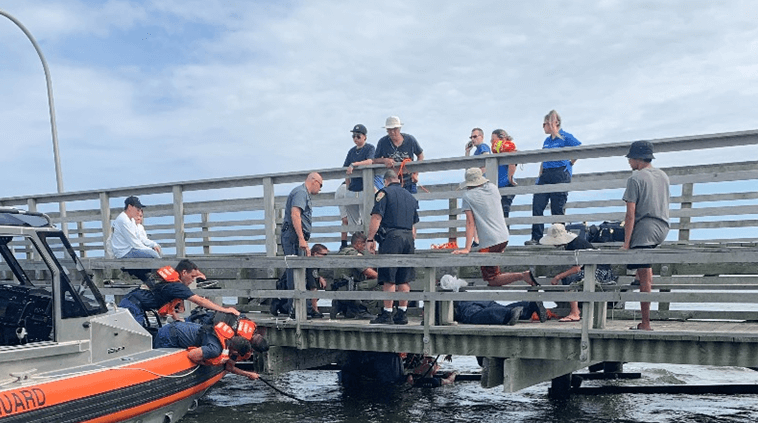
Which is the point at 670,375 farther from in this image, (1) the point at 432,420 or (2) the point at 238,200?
(2) the point at 238,200

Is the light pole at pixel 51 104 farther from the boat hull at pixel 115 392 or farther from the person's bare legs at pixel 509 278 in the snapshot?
the person's bare legs at pixel 509 278

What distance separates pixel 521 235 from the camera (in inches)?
472

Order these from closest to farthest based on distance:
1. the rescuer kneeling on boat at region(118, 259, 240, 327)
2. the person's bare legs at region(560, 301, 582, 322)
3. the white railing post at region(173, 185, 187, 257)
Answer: the person's bare legs at region(560, 301, 582, 322) → the rescuer kneeling on boat at region(118, 259, 240, 327) → the white railing post at region(173, 185, 187, 257)

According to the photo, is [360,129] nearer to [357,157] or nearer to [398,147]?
[357,157]

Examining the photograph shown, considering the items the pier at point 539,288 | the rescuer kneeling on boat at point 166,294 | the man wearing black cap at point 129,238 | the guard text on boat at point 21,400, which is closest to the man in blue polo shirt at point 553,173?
the pier at point 539,288

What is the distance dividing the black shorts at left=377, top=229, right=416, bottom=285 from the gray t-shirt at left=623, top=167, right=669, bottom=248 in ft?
7.82

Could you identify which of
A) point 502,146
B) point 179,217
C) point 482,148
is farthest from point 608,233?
point 179,217

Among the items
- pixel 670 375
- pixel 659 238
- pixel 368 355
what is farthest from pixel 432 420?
pixel 670 375

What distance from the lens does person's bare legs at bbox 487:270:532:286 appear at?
8062mm

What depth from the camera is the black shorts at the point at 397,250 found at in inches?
314

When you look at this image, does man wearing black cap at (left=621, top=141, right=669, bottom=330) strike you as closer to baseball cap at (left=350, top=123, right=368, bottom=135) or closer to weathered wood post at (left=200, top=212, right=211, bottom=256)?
baseball cap at (left=350, top=123, right=368, bottom=135)

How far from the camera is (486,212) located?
26.3 feet

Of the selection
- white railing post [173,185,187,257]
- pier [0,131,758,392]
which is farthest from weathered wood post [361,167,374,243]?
white railing post [173,185,187,257]

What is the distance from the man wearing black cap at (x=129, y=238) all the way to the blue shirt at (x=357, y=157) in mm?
3002
